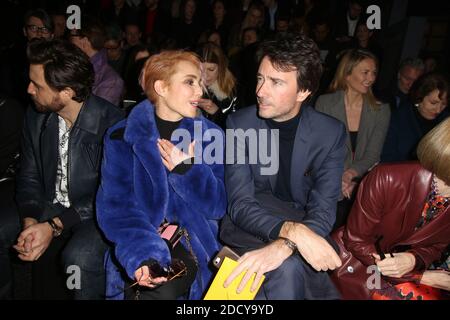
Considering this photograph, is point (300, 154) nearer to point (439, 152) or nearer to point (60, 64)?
point (439, 152)

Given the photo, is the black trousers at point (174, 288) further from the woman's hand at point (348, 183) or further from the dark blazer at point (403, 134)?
the dark blazer at point (403, 134)

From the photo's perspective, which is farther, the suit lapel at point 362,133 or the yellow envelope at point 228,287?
the suit lapel at point 362,133

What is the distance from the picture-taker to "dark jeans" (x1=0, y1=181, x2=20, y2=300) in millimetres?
2504

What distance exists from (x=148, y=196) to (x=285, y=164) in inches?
30.4

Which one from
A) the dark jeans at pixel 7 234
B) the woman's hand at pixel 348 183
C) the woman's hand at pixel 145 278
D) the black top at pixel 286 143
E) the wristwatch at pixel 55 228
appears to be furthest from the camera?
the woman's hand at pixel 348 183

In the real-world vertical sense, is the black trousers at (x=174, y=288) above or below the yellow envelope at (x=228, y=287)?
below

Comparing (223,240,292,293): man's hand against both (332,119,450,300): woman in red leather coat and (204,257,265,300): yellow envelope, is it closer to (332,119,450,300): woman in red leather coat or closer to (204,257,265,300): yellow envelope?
(204,257,265,300): yellow envelope

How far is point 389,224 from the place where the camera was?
6.80ft

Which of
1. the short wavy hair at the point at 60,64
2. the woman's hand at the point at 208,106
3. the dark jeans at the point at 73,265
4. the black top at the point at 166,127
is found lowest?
the dark jeans at the point at 73,265

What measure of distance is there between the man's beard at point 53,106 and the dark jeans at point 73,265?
2.01 feet

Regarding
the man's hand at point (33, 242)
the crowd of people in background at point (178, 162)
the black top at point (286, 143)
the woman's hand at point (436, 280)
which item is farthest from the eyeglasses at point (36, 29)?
the woman's hand at point (436, 280)

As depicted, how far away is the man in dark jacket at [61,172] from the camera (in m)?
2.29

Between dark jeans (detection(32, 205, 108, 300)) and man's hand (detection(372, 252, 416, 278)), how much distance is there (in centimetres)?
152

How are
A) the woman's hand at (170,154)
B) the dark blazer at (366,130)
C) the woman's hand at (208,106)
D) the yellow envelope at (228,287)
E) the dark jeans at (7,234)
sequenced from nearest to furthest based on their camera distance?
the yellow envelope at (228,287), the woman's hand at (170,154), the dark jeans at (7,234), the dark blazer at (366,130), the woman's hand at (208,106)
